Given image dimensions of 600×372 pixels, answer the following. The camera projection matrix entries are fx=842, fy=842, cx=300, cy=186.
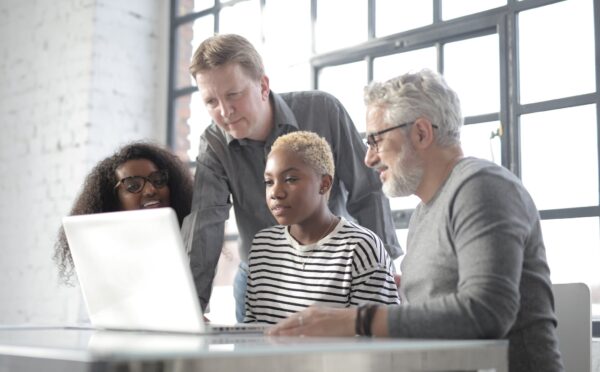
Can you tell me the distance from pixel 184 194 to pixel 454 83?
149 cm

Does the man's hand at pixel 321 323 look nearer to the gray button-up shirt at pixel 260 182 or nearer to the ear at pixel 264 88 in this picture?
the gray button-up shirt at pixel 260 182

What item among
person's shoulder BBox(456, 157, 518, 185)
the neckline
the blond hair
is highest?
the blond hair

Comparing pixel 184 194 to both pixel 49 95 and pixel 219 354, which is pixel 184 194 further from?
pixel 49 95

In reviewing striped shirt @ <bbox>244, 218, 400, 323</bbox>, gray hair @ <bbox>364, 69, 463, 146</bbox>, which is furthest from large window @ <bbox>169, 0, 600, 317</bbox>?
gray hair @ <bbox>364, 69, 463, 146</bbox>

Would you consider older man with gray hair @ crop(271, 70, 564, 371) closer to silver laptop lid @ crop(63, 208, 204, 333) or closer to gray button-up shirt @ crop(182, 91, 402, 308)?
silver laptop lid @ crop(63, 208, 204, 333)

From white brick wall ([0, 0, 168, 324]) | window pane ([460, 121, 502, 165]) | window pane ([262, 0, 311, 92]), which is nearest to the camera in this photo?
window pane ([460, 121, 502, 165])

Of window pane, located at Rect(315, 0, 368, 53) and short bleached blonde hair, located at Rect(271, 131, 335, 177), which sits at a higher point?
window pane, located at Rect(315, 0, 368, 53)

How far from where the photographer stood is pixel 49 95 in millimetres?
4945

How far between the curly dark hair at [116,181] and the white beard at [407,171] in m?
1.03

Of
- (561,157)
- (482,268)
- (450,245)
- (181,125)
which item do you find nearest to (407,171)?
(450,245)

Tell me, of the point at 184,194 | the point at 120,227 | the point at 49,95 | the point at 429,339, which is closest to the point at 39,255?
the point at 49,95

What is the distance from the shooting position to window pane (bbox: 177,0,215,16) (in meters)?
4.94

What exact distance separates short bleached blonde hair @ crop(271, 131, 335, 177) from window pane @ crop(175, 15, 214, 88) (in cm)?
287

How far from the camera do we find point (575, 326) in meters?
1.71
